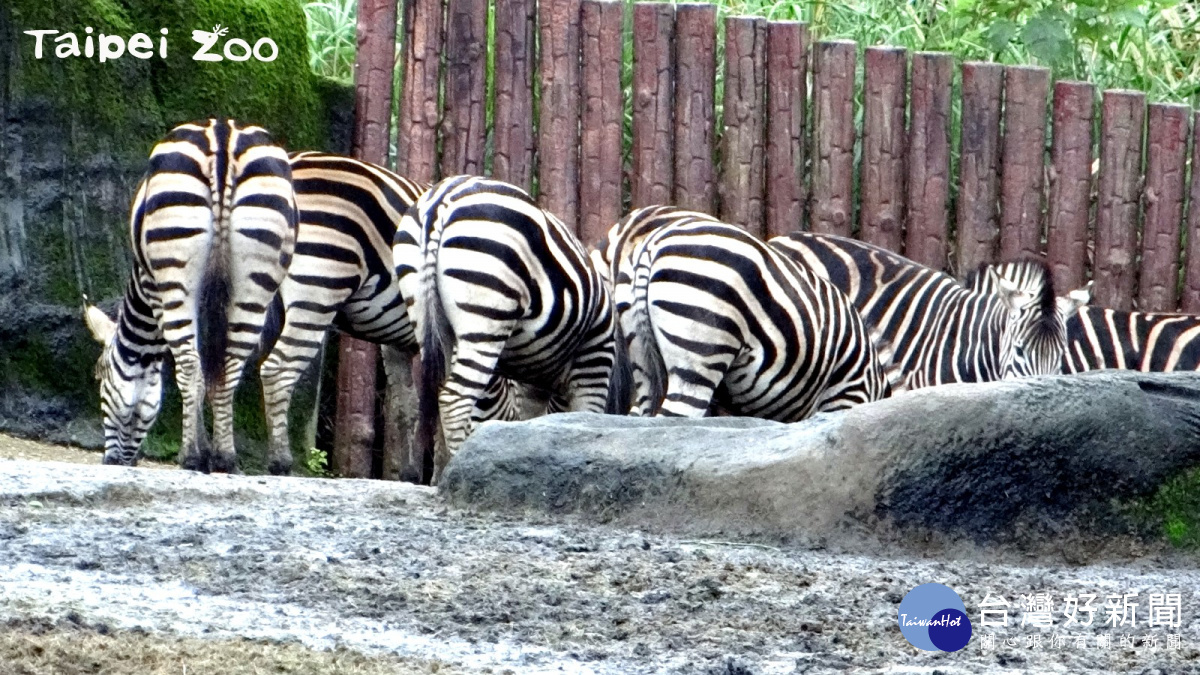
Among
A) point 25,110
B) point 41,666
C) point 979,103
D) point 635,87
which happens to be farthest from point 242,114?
point 41,666

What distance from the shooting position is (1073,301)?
8812mm

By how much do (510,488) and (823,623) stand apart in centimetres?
171

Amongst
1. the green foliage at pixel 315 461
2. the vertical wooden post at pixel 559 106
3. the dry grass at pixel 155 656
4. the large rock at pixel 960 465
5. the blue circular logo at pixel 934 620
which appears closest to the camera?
the dry grass at pixel 155 656

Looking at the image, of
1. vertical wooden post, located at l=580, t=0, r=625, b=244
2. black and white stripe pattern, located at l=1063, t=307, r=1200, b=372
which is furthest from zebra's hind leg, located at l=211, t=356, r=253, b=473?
black and white stripe pattern, located at l=1063, t=307, r=1200, b=372

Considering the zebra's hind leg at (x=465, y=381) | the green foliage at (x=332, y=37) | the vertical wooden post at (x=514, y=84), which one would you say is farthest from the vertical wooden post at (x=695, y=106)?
the zebra's hind leg at (x=465, y=381)

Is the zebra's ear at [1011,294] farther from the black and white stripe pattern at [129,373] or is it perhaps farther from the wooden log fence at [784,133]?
the black and white stripe pattern at [129,373]

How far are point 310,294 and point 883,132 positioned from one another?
129 inches

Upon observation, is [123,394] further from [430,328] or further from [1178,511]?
[1178,511]

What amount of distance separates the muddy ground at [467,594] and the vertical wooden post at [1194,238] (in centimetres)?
487

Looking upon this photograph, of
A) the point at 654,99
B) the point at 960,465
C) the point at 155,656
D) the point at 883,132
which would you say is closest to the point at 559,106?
the point at 654,99

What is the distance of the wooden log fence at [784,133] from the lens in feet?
30.1

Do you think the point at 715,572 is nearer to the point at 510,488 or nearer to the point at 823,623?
the point at 823,623

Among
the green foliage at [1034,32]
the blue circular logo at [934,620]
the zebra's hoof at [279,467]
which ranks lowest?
the zebra's hoof at [279,467]

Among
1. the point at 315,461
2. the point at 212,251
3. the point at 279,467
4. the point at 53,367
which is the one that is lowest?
the point at 315,461
